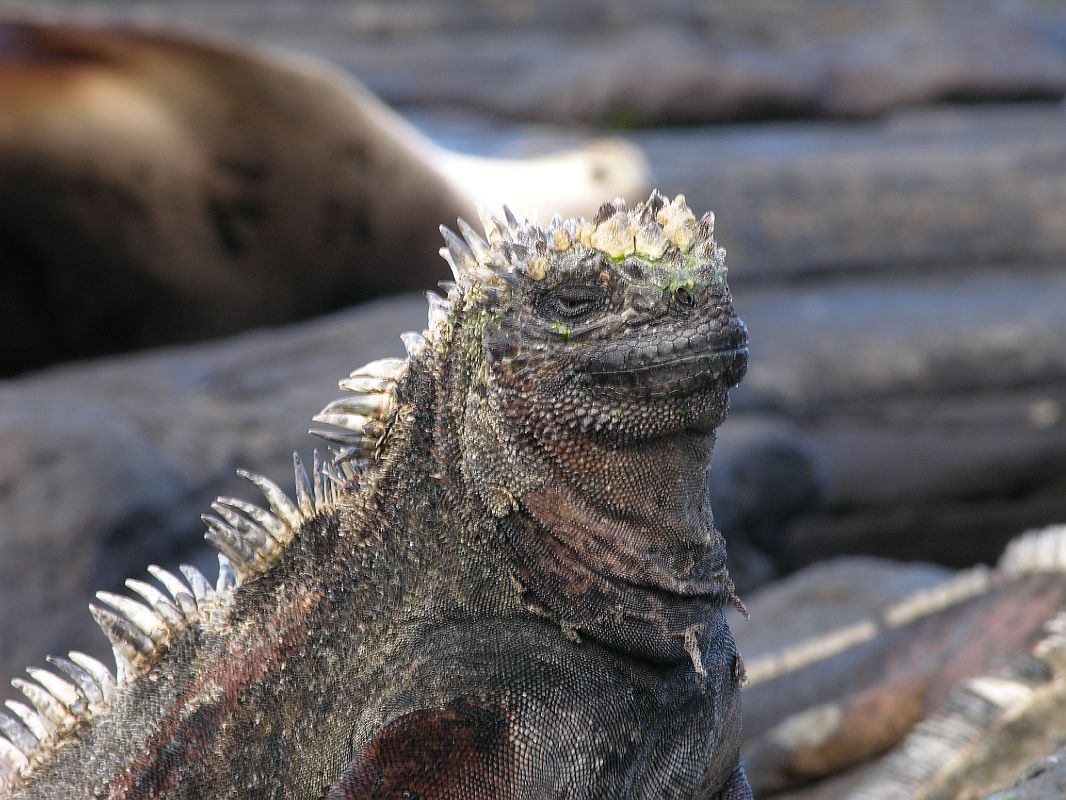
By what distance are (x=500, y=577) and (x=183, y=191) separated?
5.79 meters

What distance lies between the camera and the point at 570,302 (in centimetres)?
249

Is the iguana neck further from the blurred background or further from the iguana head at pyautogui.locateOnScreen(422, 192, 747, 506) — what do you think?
the blurred background

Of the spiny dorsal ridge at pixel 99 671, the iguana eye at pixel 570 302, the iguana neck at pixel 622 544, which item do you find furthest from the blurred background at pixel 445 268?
the iguana eye at pixel 570 302

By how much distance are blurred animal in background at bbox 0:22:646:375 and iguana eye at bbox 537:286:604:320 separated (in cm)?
508

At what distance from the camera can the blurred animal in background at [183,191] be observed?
24.1 ft

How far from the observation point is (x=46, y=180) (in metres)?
7.51

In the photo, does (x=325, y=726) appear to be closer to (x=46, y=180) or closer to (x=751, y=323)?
(x=46, y=180)

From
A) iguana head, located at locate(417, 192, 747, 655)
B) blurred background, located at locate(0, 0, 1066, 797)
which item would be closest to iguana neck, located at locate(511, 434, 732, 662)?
iguana head, located at locate(417, 192, 747, 655)

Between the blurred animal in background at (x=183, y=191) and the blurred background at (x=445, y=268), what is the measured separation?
0.7 inches

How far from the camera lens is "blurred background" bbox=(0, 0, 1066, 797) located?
5.52m

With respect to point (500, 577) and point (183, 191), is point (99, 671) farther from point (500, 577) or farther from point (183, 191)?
point (183, 191)

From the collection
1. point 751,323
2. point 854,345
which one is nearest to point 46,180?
point 751,323

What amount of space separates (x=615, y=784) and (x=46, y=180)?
622 cm

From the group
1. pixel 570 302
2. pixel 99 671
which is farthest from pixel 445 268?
pixel 570 302
